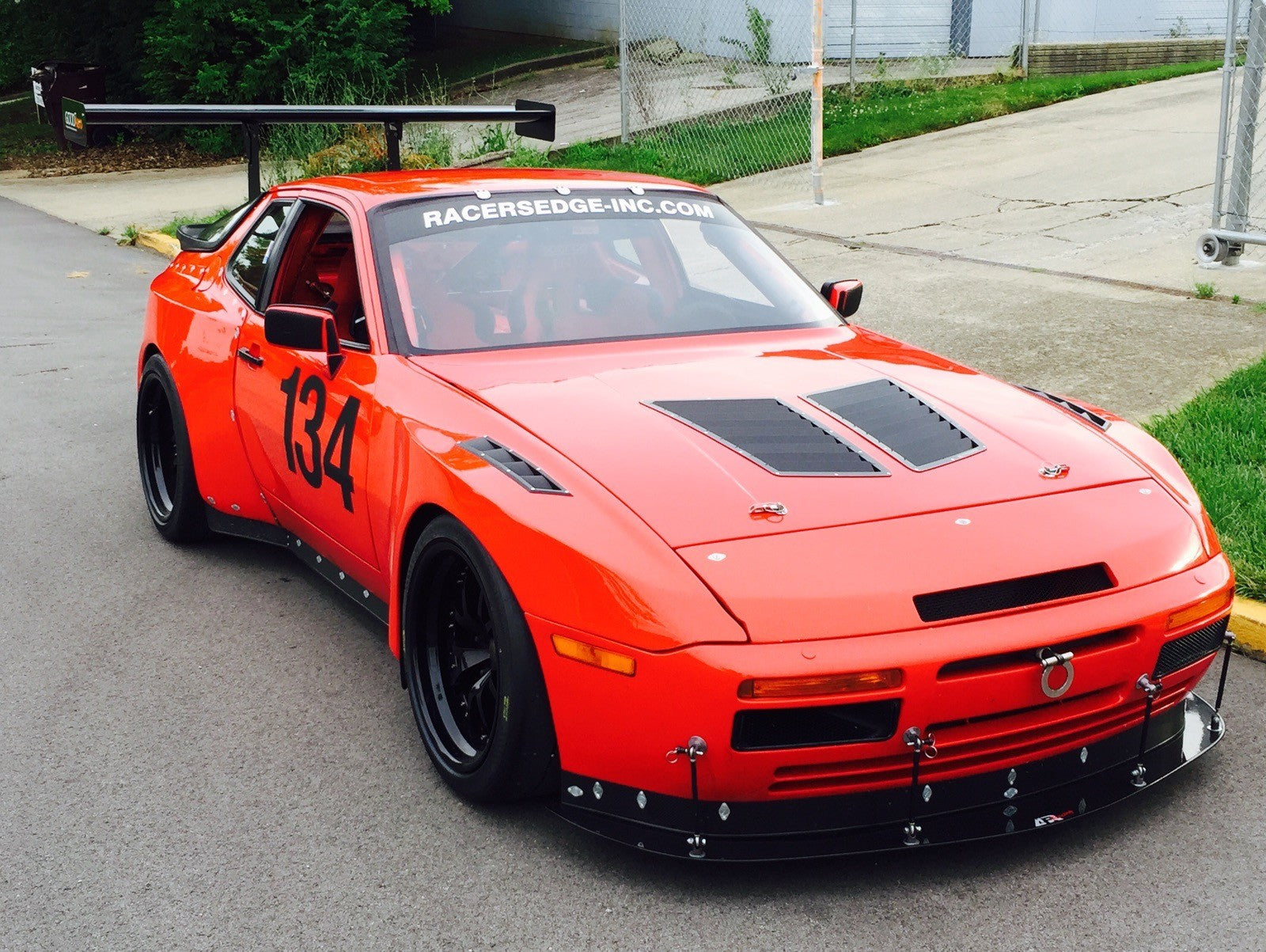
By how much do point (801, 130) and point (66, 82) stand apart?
13.0 m

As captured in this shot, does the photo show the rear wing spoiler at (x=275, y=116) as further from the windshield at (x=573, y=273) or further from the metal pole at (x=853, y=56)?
the metal pole at (x=853, y=56)

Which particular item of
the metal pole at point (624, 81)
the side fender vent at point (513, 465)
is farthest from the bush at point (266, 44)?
the side fender vent at point (513, 465)

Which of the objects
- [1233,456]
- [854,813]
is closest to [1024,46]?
[1233,456]

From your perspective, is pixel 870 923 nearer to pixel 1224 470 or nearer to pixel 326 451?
pixel 326 451

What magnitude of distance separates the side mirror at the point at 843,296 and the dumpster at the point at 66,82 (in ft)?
64.6

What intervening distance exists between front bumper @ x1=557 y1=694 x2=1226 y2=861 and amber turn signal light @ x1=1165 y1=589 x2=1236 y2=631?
284mm

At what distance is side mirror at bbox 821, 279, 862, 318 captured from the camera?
194 inches

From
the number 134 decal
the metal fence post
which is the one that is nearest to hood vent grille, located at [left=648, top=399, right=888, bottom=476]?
the number 134 decal

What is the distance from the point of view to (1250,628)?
4379mm

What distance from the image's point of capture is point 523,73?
23328mm

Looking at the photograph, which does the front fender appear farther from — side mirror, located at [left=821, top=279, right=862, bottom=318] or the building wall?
the building wall

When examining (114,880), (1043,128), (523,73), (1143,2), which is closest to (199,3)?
(523,73)

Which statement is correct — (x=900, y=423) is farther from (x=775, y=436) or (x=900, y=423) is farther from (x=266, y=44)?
(x=266, y=44)

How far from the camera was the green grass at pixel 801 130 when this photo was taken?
15.2m
